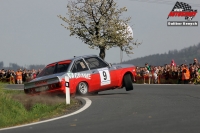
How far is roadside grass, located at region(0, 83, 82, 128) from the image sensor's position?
45.8 ft

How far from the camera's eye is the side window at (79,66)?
19.6 meters

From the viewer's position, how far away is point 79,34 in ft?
142

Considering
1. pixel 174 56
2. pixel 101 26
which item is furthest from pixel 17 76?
pixel 174 56

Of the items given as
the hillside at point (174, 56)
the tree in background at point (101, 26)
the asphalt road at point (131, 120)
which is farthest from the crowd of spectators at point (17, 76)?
the hillside at point (174, 56)

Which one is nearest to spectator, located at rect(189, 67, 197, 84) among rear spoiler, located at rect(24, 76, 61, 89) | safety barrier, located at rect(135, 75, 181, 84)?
safety barrier, located at rect(135, 75, 181, 84)

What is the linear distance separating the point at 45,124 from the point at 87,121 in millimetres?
864

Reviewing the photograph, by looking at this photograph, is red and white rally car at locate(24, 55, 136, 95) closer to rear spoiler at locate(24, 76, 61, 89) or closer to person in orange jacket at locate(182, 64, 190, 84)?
rear spoiler at locate(24, 76, 61, 89)

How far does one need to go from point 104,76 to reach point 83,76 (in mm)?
872

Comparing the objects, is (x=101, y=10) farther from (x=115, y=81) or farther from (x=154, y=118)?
(x=154, y=118)

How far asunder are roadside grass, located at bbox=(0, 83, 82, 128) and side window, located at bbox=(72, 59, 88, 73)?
1.25 m

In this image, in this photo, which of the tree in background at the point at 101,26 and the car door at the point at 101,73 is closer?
the car door at the point at 101,73

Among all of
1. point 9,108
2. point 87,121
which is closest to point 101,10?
point 9,108

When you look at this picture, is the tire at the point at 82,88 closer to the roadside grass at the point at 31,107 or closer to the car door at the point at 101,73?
the car door at the point at 101,73

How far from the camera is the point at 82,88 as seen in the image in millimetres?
19438
